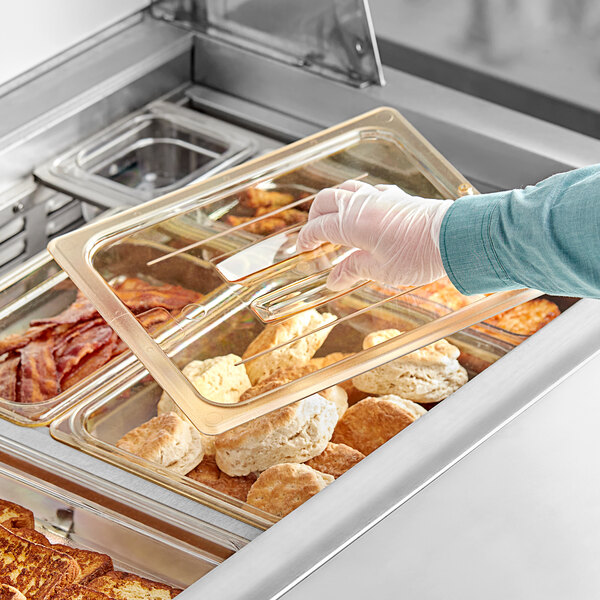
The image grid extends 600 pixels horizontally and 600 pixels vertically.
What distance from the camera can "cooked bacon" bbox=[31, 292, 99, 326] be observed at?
1.76m

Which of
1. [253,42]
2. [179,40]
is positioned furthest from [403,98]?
[179,40]

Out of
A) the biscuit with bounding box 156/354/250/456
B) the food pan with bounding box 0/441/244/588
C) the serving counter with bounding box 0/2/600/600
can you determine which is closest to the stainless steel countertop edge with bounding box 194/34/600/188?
the serving counter with bounding box 0/2/600/600

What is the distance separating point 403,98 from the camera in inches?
87.3

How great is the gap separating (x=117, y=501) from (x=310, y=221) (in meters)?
0.56

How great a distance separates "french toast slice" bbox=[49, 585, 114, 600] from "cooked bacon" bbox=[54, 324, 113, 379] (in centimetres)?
47

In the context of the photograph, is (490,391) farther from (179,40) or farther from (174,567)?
(179,40)

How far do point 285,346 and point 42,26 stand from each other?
3.75 feet

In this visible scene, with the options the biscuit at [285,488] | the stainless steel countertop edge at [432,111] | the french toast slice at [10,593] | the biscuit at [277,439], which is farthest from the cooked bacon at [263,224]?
the french toast slice at [10,593]

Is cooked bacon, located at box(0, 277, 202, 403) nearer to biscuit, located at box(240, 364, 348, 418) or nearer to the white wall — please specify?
biscuit, located at box(240, 364, 348, 418)

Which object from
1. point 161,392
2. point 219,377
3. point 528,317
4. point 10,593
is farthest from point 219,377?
point 528,317

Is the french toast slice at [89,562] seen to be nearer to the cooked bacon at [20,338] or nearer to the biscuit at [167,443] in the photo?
the biscuit at [167,443]

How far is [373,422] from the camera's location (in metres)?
1.58

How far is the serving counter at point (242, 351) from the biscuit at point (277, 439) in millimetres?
93

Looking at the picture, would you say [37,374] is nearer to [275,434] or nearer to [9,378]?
[9,378]
